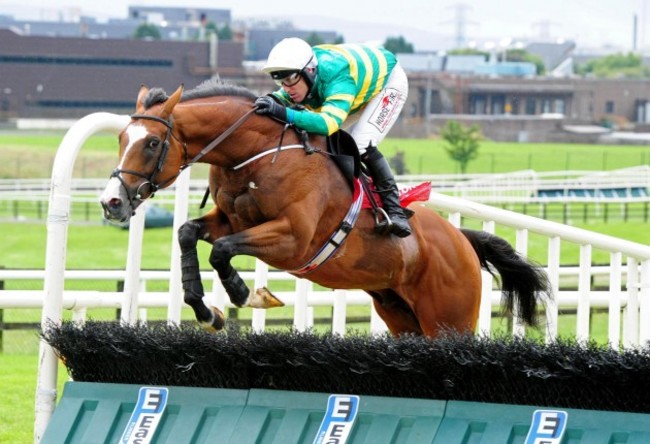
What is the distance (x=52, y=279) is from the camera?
14.9 ft

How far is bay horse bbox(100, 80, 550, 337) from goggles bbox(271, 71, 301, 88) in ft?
0.46

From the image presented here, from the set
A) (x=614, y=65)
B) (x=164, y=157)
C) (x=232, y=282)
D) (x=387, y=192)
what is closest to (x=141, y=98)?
(x=164, y=157)

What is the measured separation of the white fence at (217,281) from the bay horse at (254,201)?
147 millimetres

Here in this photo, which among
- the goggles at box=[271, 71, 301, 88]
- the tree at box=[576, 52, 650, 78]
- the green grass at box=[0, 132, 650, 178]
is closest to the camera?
the goggles at box=[271, 71, 301, 88]

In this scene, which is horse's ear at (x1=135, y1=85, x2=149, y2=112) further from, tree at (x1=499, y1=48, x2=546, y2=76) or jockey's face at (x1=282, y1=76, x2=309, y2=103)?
tree at (x1=499, y1=48, x2=546, y2=76)

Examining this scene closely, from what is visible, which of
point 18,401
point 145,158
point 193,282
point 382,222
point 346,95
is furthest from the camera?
point 18,401

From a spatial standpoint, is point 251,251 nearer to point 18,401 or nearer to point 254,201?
point 254,201

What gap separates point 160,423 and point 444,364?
97 cm

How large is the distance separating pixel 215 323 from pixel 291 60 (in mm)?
1081

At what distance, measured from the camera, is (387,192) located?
5656 mm

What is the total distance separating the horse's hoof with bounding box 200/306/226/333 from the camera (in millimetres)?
5020

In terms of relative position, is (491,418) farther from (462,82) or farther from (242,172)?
(462,82)

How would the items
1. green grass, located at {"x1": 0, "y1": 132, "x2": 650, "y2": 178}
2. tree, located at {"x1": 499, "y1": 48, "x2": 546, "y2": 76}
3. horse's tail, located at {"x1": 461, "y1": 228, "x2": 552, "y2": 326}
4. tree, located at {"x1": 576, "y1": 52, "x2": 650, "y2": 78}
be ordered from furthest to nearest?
tree, located at {"x1": 576, "y1": 52, "x2": 650, "y2": 78}
tree, located at {"x1": 499, "y1": 48, "x2": 546, "y2": 76}
green grass, located at {"x1": 0, "y1": 132, "x2": 650, "y2": 178}
horse's tail, located at {"x1": 461, "y1": 228, "x2": 552, "y2": 326}

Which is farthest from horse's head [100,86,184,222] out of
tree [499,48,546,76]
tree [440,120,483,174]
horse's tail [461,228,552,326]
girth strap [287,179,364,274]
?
tree [499,48,546,76]
